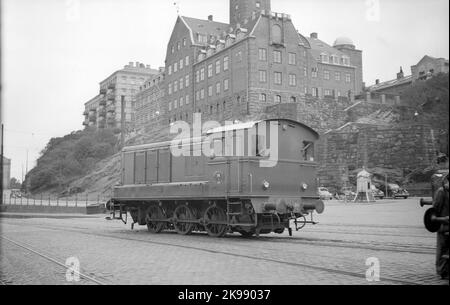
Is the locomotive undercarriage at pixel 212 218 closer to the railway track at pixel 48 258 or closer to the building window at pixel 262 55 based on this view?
Answer: the railway track at pixel 48 258

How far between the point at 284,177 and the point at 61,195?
68.8 m

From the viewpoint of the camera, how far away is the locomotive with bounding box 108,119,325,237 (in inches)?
560

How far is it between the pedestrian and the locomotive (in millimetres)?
6731

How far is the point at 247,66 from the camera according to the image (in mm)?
67750

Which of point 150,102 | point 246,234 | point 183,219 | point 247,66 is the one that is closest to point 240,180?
point 246,234

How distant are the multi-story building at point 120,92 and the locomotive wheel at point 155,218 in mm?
99626

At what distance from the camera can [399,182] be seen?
178 feet

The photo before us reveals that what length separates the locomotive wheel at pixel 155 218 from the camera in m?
17.7

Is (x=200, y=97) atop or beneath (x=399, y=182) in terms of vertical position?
atop

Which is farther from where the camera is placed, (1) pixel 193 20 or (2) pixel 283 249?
(1) pixel 193 20

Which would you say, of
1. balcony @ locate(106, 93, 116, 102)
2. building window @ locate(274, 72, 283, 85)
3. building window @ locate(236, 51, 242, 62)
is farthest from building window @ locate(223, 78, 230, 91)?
balcony @ locate(106, 93, 116, 102)

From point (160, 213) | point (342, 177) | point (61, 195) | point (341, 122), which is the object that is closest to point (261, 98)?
point (341, 122)

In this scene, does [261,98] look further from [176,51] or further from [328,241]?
[328,241]
